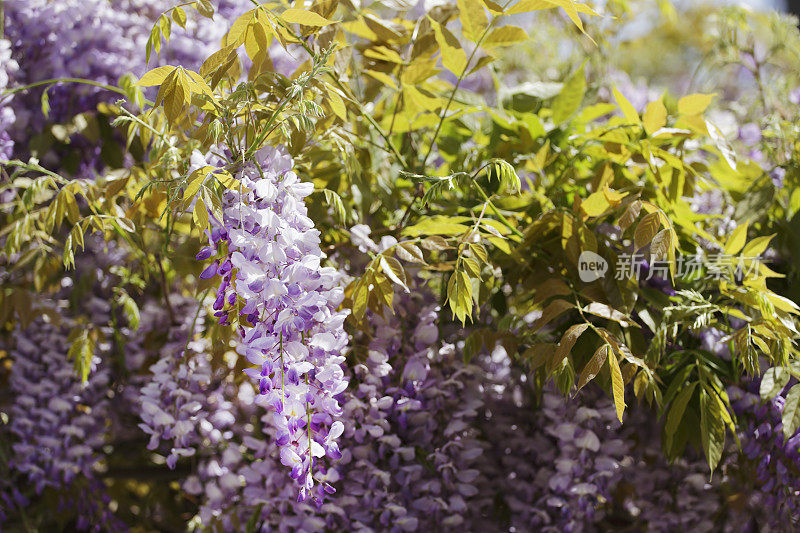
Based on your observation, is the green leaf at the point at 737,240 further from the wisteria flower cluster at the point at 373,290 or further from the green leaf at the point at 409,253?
the green leaf at the point at 409,253

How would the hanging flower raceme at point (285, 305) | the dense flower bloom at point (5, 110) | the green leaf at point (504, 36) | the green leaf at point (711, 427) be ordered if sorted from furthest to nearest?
the dense flower bloom at point (5, 110), the green leaf at point (504, 36), the green leaf at point (711, 427), the hanging flower raceme at point (285, 305)

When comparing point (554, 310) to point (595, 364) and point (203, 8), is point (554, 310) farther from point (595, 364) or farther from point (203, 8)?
point (203, 8)

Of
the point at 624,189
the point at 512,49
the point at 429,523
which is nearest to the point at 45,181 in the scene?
the point at 429,523

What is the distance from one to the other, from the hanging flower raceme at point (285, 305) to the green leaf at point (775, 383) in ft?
2.64

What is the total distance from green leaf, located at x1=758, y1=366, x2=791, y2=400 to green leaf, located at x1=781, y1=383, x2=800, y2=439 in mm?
25

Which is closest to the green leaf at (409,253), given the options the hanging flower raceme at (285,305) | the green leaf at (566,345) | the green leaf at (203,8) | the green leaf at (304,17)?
the hanging flower raceme at (285,305)

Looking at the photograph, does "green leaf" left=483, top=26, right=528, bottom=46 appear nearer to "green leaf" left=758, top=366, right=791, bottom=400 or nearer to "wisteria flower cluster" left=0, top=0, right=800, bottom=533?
"wisteria flower cluster" left=0, top=0, right=800, bottom=533

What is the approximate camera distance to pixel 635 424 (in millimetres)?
1713

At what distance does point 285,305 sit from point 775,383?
936mm

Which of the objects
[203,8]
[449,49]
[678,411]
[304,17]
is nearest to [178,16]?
[203,8]

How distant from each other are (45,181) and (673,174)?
125 cm

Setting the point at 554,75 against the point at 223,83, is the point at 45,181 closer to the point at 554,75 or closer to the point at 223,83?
the point at 223,83

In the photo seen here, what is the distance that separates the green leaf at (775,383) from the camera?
129 cm

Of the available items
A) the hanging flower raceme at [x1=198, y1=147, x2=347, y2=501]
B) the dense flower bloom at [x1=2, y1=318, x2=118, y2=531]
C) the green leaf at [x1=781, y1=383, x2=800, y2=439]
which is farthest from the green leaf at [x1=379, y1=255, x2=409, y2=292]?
the dense flower bloom at [x1=2, y1=318, x2=118, y2=531]
